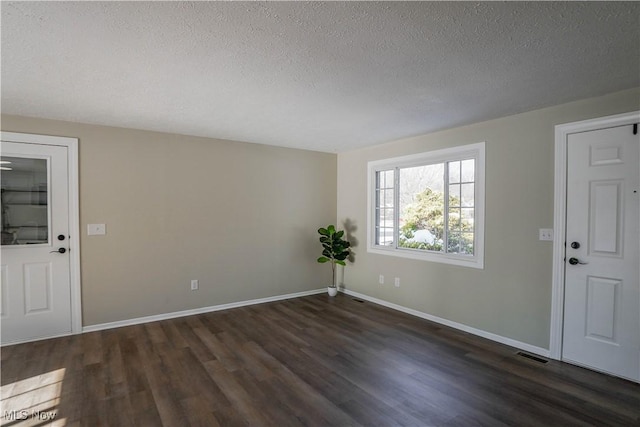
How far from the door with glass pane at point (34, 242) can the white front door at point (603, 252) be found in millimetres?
5211

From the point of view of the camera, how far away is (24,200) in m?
3.50

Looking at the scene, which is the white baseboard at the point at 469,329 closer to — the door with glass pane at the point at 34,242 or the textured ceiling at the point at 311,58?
the textured ceiling at the point at 311,58

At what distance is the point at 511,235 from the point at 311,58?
8.94ft

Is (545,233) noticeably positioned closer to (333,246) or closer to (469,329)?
(469,329)

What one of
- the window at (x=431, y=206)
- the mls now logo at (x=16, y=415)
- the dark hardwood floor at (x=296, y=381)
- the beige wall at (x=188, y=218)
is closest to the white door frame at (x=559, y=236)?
the dark hardwood floor at (x=296, y=381)

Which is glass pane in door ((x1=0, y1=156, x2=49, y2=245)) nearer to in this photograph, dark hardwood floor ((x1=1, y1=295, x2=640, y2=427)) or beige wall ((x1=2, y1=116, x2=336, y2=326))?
beige wall ((x1=2, y1=116, x2=336, y2=326))

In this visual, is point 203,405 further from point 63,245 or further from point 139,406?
point 63,245

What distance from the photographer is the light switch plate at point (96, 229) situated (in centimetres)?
378

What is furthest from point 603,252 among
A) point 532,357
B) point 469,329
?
point 469,329

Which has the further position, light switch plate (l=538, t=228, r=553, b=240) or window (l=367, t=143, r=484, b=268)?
window (l=367, t=143, r=484, b=268)

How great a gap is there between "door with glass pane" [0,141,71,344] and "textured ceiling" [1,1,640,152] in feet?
1.80

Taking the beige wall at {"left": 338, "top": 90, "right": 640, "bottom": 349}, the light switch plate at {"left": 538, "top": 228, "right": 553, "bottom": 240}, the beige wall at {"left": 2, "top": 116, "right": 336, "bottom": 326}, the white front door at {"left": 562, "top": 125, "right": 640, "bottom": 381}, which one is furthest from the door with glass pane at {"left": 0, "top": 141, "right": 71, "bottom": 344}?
the white front door at {"left": 562, "top": 125, "right": 640, "bottom": 381}

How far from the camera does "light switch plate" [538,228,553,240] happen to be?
10.3ft

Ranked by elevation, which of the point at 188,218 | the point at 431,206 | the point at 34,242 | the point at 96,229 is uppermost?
the point at 431,206
